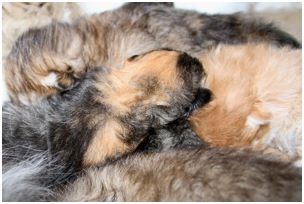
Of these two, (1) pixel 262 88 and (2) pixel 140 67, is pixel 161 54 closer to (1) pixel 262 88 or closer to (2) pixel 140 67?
(2) pixel 140 67

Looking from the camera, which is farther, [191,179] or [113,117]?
[113,117]

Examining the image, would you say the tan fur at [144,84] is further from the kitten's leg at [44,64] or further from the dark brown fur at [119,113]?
the kitten's leg at [44,64]

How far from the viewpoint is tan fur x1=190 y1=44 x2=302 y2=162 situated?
1.40 meters

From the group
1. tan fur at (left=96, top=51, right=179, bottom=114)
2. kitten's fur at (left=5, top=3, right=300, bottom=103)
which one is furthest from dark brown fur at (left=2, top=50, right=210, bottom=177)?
kitten's fur at (left=5, top=3, right=300, bottom=103)

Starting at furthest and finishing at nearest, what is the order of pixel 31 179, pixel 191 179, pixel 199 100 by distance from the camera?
pixel 199 100 → pixel 31 179 → pixel 191 179

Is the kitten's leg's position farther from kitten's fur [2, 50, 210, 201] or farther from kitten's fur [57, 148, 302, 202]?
kitten's fur [57, 148, 302, 202]

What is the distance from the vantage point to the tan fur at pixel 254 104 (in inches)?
55.2

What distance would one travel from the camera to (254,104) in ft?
4.78

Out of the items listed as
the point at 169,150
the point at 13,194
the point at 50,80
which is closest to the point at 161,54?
the point at 169,150

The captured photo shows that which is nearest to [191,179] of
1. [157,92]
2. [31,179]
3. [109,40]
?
[157,92]

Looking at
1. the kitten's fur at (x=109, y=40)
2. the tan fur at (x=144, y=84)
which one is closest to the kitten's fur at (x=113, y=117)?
the tan fur at (x=144, y=84)

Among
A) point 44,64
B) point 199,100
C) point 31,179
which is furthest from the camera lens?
point 44,64

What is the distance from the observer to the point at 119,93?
1.40m

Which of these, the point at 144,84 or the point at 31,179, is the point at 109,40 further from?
the point at 31,179
